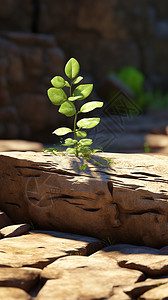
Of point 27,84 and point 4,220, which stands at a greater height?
point 27,84

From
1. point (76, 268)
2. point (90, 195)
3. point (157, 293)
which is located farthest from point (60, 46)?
point (157, 293)

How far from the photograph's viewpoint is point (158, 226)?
2.69 metres

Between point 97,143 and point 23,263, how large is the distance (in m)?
1.85

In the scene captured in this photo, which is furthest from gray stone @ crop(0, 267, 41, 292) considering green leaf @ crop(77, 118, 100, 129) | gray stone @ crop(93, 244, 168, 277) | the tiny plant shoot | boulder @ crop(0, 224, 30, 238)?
green leaf @ crop(77, 118, 100, 129)

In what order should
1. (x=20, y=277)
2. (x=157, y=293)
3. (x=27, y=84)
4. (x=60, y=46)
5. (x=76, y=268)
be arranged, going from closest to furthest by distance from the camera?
(x=157, y=293) → (x=20, y=277) → (x=76, y=268) → (x=27, y=84) → (x=60, y=46)

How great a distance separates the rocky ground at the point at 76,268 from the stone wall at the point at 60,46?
5.32 meters

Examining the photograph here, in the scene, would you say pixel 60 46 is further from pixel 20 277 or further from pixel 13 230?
pixel 20 277

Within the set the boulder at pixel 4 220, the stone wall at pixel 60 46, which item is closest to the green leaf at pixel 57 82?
the boulder at pixel 4 220

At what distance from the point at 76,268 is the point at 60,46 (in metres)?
9.61

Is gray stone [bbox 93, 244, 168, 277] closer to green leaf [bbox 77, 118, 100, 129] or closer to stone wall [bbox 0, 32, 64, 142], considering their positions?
green leaf [bbox 77, 118, 100, 129]

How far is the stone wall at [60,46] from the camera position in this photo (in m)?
7.91

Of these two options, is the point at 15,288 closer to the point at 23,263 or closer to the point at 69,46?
the point at 23,263

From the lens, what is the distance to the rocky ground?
2.00 m

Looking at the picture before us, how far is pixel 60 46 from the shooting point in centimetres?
1092
